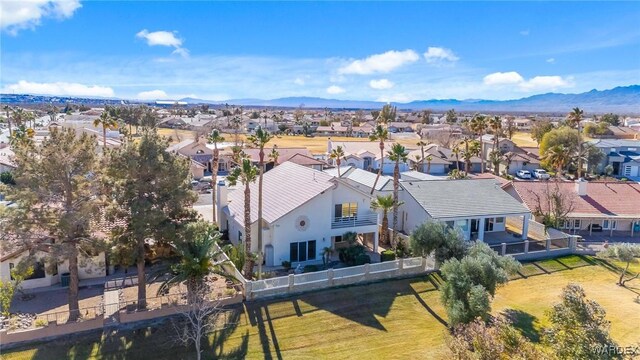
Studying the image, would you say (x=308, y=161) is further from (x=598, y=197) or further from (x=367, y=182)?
(x=598, y=197)

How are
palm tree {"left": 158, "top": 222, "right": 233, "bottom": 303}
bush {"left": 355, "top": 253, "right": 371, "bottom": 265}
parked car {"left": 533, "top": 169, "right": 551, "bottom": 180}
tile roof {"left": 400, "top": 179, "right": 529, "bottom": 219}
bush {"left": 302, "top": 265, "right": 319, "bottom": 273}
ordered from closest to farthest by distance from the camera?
1. palm tree {"left": 158, "top": 222, "right": 233, "bottom": 303}
2. bush {"left": 302, "top": 265, "right": 319, "bottom": 273}
3. bush {"left": 355, "top": 253, "right": 371, "bottom": 265}
4. tile roof {"left": 400, "top": 179, "right": 529, "bottom": 219}
5. parked car {"left": 533, "top": 169, "right": 551, "bottom": 180}

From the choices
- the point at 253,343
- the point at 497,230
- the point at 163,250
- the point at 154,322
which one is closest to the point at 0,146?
the point at 163,250

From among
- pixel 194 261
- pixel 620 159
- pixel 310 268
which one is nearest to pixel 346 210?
pixel 310 268

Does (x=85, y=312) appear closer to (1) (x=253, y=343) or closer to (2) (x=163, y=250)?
(2) (x=163, y=250)

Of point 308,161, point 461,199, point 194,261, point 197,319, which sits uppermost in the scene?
point 308,161

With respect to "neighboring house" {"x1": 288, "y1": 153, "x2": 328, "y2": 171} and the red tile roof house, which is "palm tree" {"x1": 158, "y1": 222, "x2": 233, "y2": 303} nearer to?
the red tile roof house

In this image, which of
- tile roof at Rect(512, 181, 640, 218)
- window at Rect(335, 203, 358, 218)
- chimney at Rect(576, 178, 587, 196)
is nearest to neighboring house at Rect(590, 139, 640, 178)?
tile roof at Rect(512, 181, 640, 218)
